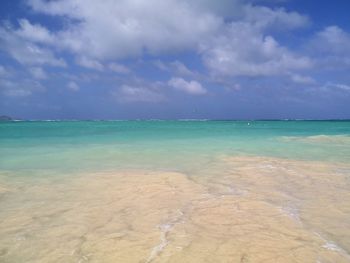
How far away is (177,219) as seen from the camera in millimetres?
4832

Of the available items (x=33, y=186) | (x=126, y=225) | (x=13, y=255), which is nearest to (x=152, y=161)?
(x=33, y=186)

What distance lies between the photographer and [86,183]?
7516mm

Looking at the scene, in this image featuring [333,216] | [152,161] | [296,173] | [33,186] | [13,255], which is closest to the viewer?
[13,255]

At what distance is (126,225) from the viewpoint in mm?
4605

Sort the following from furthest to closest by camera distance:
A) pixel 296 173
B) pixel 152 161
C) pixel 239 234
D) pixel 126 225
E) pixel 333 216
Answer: pixel 152 161
pixel 296 173
pixel 333 216
pixel 126 225
pixel 239 234

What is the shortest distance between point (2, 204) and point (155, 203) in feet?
9.79

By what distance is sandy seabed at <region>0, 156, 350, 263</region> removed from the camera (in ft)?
12.1

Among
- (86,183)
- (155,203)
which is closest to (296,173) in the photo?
(155,203)

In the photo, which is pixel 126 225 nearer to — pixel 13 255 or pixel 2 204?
pixel 13 255

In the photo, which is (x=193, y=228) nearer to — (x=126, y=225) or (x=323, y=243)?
(x=126, y=225)

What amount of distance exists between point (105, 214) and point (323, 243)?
3.37 metres

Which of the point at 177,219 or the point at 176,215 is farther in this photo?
the point at 176,215

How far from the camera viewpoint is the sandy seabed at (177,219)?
3.68 meters

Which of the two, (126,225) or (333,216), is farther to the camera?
(333,216)
